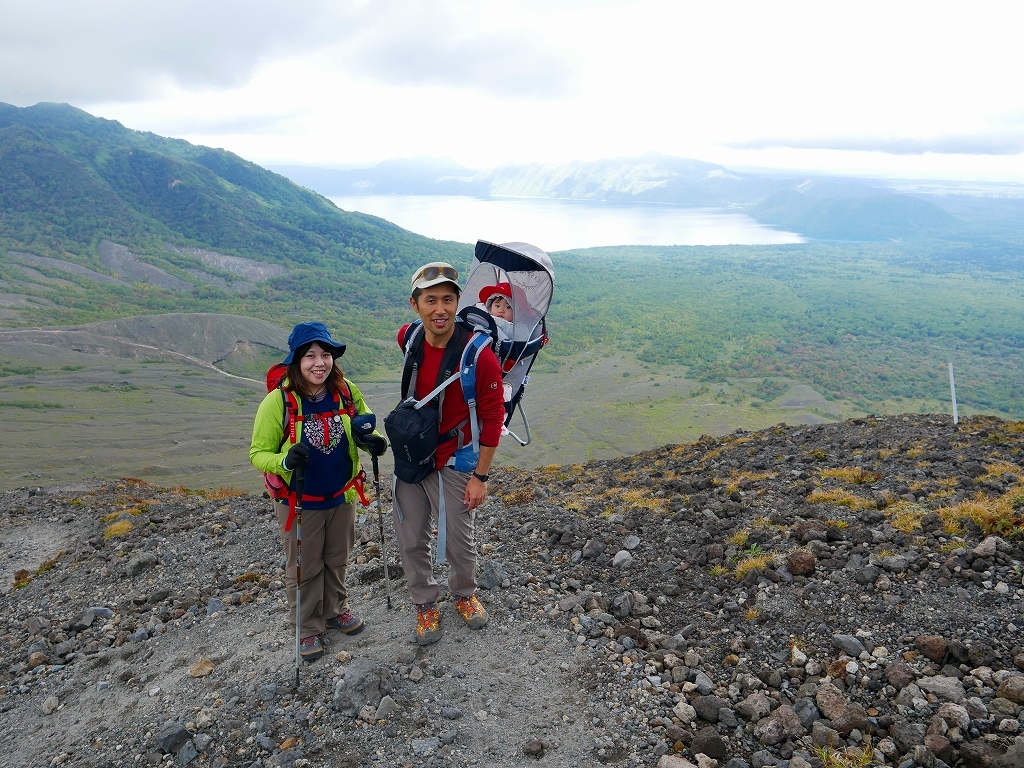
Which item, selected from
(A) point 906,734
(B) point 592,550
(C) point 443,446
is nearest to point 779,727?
(A) point 906,734

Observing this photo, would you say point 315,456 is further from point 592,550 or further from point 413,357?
point 592,550

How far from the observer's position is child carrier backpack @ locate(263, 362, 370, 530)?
391cm

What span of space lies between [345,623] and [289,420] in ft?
5.69

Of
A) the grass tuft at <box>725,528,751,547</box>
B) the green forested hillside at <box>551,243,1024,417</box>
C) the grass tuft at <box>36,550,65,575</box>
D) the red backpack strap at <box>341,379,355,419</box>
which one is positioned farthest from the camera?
the green forested hillside at <box>551,243,1024,417</box>

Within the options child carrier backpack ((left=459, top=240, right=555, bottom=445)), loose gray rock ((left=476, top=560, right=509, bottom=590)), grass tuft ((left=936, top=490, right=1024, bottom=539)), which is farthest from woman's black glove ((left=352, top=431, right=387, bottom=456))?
grass tuft ((left=936, top=490, right=1024, bottom=539))

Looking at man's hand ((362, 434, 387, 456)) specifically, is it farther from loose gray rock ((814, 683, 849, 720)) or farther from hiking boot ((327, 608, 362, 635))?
loose gray rock ((814, 683, 849, 720))

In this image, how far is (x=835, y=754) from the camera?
122 inches

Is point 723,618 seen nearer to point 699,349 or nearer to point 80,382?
point 80,382

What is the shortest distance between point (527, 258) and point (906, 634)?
3.55 meters

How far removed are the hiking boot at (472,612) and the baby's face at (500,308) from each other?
2147 millimetres

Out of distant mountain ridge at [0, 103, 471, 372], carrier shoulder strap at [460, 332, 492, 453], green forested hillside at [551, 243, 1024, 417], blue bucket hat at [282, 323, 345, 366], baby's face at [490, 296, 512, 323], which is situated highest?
distant mountain ridge at [0, 103, 471, 372]

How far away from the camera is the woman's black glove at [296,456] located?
3.73 m

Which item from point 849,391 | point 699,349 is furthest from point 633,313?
point 849,391

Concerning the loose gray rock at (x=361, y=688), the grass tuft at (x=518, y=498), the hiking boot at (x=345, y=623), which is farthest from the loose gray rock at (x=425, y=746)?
the grass tuft at (x=518, y=498)
